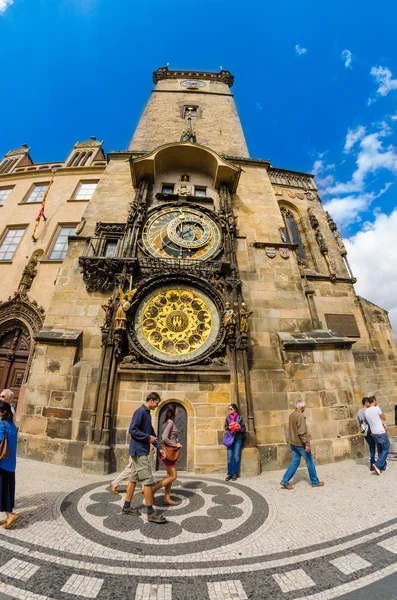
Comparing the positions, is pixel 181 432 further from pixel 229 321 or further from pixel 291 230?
pixel 291 230

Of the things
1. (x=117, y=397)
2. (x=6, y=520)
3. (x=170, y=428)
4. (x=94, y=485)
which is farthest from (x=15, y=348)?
(x=170, y=428)

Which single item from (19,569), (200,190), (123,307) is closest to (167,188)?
(200,190)

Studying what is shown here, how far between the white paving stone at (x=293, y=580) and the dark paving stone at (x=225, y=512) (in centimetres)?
140

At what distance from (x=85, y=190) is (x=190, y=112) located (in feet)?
31.8

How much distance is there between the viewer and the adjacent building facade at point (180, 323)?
6723 mm

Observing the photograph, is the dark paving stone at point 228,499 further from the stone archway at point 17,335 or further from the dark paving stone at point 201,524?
the stone archway at point 17,335

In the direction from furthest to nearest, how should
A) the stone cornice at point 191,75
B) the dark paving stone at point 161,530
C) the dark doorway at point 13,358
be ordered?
the stone cornice at point 191,75, the dark doorway at point 13,358, the dark paving stone at point 161,530

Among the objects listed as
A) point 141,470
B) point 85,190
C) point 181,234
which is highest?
point 85,190

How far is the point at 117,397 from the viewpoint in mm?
6863

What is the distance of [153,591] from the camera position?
7.57ft

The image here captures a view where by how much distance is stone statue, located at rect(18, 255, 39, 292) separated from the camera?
10.9 meters

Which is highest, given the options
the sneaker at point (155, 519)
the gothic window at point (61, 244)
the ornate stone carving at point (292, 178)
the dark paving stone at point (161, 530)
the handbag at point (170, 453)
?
the ornate stone carving at point (292, 178)

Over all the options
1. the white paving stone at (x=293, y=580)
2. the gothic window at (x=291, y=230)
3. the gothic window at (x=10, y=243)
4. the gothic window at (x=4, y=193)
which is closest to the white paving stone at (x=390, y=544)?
the white paving stone at (x=293, y=580)

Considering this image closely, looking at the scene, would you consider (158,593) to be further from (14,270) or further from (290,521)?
(14,270)
